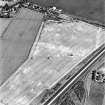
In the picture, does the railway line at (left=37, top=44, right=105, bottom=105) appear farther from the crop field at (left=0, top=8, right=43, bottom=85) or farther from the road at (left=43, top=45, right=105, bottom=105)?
the crop field at (left=0, top=8, right=43, bottom=85)

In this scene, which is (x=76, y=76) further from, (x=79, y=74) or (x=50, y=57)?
(x=50, y=57)

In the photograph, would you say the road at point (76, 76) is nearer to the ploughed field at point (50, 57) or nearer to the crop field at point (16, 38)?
the ploughed field at point (50, 57)

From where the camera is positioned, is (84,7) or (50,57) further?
(84,7)

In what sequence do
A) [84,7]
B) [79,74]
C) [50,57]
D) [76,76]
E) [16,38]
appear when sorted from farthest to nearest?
[84,7] < [16,38] < [50,57] < [79,74] < [76,76]

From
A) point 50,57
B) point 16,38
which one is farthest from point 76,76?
point 16,38

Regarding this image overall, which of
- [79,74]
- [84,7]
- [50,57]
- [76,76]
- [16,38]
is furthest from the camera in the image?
[84,7]

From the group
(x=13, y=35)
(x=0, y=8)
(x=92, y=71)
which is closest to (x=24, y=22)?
(x=13, y=35)

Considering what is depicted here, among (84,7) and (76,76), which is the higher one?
(84,7)

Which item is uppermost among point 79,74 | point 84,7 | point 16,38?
point 16,38
